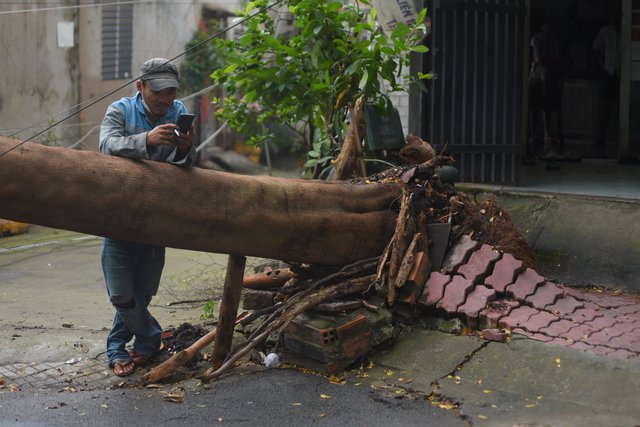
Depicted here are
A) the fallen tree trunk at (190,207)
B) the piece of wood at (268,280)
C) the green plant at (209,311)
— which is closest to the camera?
the fallen tree trunk at (190,207)

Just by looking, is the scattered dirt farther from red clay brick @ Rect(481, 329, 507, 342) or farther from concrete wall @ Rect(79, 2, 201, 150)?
concrete wall @ Rect(79, 2, 201, 150)

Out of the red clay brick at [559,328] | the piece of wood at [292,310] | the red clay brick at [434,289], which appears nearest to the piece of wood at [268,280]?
the piece of wood at [292,310]

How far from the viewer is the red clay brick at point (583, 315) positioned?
5152mm

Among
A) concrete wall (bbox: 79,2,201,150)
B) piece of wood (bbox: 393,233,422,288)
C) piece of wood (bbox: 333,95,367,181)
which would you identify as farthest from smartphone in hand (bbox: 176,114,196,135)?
concrete wall (bbox: 79,2,201,150)

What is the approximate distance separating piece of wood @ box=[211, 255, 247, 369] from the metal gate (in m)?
3.55

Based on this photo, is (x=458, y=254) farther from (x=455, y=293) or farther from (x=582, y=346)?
(x=582, y=346)

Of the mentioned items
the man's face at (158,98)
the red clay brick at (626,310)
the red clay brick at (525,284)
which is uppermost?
the man's face at (158,98)

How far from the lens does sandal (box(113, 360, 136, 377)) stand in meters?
5.00

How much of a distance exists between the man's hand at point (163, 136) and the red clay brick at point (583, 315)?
266 cm

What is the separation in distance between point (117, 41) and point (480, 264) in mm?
10160

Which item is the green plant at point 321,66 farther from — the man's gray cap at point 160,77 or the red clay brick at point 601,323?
the red clay brick at point 601,323

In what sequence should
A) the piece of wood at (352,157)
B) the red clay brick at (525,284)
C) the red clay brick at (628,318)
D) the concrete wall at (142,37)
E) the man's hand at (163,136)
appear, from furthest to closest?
the concrete wall at (142,37), the piece of wood at (352,157), the red clay brick at (525,284), the red clay brick at (628,318), the man's hand at (163,136)

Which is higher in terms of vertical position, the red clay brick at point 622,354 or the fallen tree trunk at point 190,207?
the fallen tree trunk at point 190,207

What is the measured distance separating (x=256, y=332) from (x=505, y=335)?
1.49 metres
